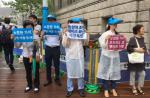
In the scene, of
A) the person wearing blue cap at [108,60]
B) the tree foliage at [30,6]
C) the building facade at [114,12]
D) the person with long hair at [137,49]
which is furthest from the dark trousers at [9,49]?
the tree foliage at [30,6]

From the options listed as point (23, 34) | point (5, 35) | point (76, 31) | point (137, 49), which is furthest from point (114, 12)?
point (76, 31)

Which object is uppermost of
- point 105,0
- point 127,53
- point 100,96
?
point 105,0

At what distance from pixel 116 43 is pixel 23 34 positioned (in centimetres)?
238

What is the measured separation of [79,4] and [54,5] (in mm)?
17590

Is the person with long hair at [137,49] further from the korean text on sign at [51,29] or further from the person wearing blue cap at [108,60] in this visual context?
the korean text on sign at [51,29]

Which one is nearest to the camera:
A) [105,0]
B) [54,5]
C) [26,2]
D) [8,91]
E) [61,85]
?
[8,91]

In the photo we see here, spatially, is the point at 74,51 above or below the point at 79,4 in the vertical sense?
below

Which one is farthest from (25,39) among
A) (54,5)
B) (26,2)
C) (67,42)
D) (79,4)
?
(54,5)

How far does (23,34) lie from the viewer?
392 inches

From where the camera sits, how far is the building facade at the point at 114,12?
48.4 feet

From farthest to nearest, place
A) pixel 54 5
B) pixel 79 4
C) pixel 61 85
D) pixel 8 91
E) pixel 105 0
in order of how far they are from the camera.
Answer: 1. pixel 54 5
2. pixel 79 4
3. pixel 105 0
4. pixel 61 85
5. pixel 8 91

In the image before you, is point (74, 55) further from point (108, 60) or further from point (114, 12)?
point (114, 12)

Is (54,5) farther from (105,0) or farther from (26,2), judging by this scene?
(105,0)

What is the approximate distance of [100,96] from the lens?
31.6ft
